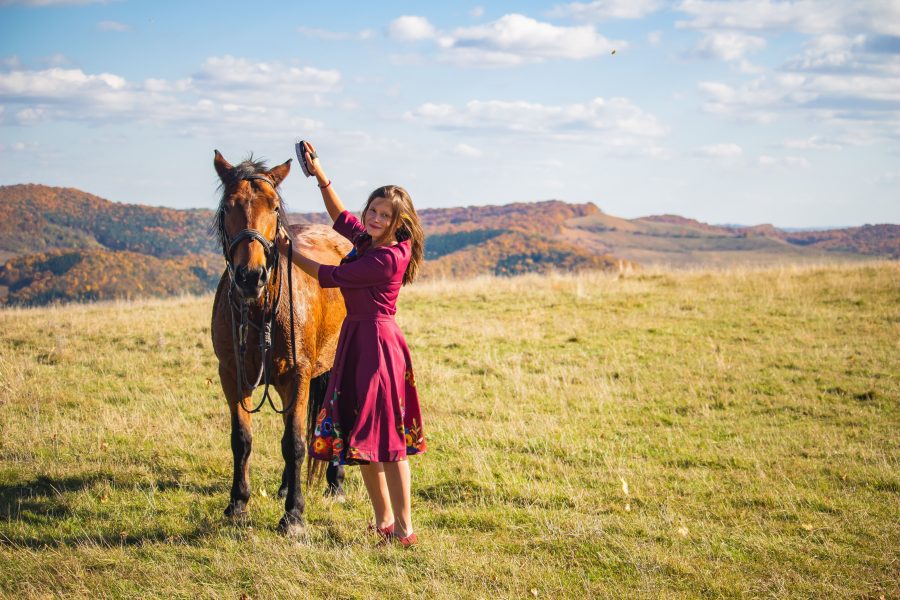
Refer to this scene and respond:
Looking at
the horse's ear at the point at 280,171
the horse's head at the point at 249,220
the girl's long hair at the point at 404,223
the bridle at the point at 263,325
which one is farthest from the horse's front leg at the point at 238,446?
the girl's long hair at the point at 404,223

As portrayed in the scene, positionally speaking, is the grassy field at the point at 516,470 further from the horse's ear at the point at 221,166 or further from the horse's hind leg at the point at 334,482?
the horse's ear at the point at 221,166

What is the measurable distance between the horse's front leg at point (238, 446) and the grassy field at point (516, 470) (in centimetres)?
17

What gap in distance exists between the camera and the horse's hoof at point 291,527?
4879 millimetres

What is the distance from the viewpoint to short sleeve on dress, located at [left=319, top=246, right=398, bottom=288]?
418 cm

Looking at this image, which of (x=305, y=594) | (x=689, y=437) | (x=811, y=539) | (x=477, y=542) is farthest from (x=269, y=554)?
(x=689, y=437)

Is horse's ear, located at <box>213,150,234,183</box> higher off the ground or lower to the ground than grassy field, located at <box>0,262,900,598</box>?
higher

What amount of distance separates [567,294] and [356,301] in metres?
14.0

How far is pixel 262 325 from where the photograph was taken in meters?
5.07

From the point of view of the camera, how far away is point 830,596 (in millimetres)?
4031

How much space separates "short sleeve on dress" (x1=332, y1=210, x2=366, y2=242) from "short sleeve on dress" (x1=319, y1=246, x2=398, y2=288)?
384 millimetres

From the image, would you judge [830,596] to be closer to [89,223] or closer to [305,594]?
[305,594]

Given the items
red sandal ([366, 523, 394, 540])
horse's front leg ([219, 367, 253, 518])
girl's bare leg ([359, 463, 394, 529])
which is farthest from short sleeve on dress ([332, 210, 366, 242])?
red sandal ([366, 523, 394, 540])

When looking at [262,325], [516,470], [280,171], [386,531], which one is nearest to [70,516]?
[262,325]

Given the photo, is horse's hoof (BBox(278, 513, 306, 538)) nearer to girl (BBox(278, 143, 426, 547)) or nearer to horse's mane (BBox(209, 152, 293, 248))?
girl (BBox(278, 143, 426, 547))
